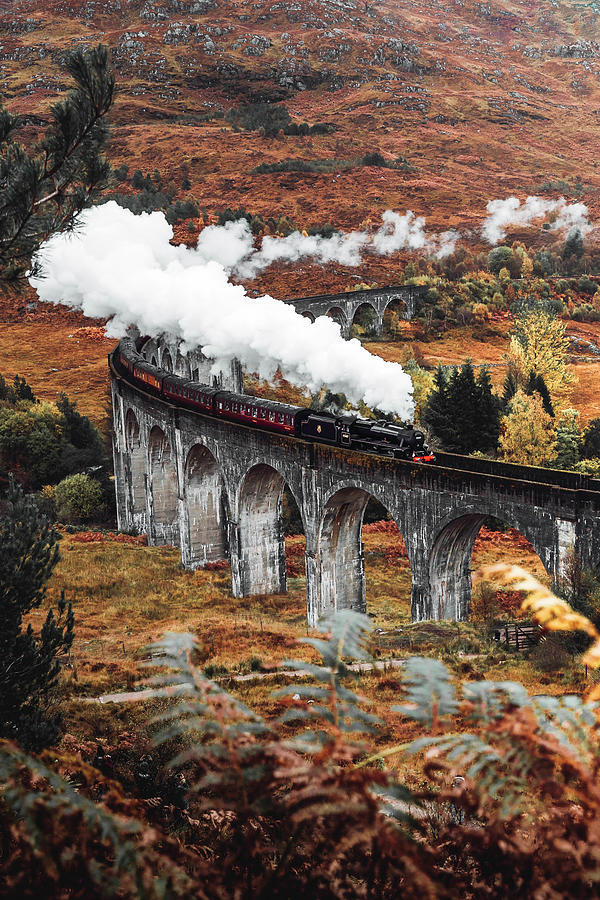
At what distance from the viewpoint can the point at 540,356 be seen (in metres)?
56.9

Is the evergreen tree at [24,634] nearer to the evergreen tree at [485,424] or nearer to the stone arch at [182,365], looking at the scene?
the evergreen tree at [485,424]

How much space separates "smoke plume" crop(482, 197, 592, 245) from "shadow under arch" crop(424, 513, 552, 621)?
110471mm

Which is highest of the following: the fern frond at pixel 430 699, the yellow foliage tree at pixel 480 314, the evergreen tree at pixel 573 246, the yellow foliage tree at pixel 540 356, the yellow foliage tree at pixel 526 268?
the evergreen tree at pixel 573 246

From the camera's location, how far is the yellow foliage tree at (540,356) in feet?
180

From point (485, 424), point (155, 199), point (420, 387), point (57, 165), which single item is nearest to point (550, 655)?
point (57, 165)

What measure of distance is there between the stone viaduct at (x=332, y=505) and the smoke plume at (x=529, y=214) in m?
101

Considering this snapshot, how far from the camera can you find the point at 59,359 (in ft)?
287

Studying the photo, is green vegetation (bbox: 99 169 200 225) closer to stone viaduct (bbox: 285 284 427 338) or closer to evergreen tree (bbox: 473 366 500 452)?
stone viaduct (bbox: 285 284 427 338)

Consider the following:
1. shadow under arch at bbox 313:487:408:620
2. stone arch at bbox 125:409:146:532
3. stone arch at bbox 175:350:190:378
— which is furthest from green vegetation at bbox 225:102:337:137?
shadow under arch at bbox 313:487:408:620

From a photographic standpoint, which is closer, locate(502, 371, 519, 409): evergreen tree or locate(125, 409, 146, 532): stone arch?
locate(125, 409, 146, 532): stone arch

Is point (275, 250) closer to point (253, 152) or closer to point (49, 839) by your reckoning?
point (253, 152)

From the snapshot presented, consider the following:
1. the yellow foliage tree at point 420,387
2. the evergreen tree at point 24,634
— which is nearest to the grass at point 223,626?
the evergreen tree at point 24,634

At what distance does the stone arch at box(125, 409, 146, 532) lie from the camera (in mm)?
47281

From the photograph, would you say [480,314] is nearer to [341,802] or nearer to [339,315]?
[339,315]
